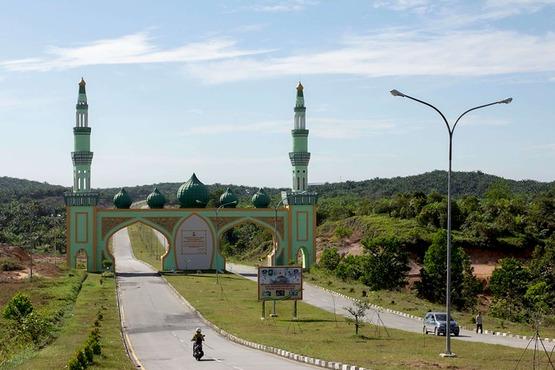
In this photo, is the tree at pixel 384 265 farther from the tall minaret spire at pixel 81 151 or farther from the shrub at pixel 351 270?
the tall minaret spire at pixel 81 151

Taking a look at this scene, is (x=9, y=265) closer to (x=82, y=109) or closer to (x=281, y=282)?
(x=82, y=109)

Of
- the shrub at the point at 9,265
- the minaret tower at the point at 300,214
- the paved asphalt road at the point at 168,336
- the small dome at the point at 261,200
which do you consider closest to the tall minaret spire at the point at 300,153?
the minaret tower at the point at 300,214

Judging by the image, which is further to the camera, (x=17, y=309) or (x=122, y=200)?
(x=122, y=200)

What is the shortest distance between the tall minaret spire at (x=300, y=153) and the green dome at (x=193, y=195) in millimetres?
8132

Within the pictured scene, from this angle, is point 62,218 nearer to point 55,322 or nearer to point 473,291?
point 473,291

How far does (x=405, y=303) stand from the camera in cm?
5500

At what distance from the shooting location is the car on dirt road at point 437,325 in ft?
127

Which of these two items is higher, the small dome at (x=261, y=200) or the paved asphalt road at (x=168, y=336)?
the small dome at (x=261, y=200)

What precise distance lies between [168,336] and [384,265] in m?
32.2

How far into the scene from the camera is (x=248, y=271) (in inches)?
3344

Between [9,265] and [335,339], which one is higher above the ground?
[335,339]

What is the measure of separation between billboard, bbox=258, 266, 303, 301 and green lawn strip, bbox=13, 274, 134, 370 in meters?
7.45

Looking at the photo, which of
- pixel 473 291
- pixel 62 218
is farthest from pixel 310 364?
pixel 62 218

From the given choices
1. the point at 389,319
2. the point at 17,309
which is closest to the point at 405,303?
the point at 389,319
